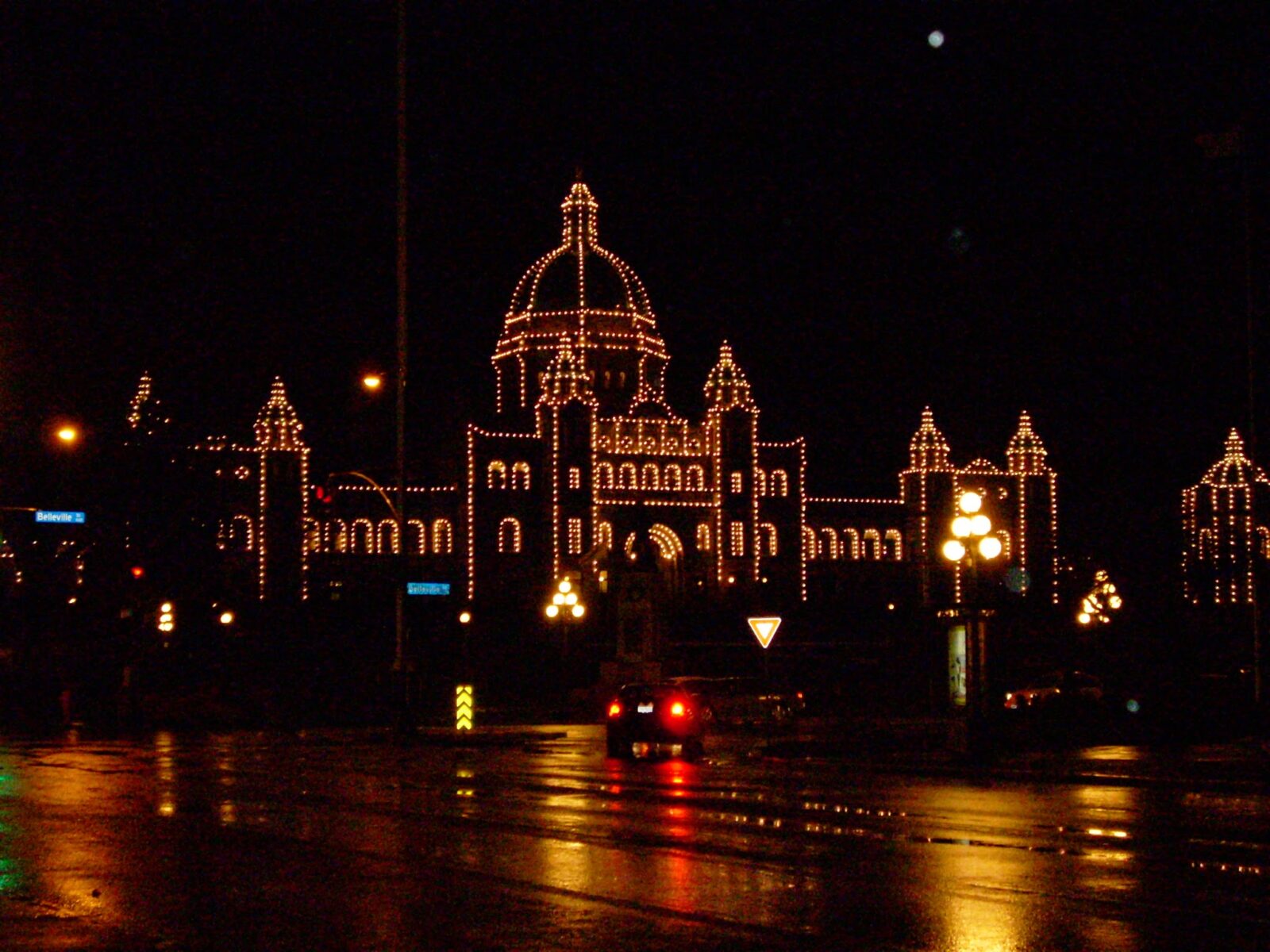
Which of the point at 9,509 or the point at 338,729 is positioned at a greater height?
the point at 9,509

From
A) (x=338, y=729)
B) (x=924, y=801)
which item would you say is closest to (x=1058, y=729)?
(x=924, y=801)

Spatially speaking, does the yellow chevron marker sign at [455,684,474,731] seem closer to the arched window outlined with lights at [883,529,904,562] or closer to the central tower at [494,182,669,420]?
the central tower at [494,182,669,420]

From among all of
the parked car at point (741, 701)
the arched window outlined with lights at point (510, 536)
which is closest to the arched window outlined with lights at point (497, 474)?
the arched window outlined with lights at point (510, 536)

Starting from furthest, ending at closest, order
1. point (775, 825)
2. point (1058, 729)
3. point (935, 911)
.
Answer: point (1058, 729), point (775, 825), point (935, 911)

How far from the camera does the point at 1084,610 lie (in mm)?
61250

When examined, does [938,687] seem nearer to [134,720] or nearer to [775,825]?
[134,720]

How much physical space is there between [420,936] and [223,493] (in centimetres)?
5523

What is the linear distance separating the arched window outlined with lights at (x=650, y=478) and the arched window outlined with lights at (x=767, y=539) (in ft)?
20.4

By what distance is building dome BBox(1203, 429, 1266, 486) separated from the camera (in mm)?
102375

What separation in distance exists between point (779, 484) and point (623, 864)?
88.7 meters

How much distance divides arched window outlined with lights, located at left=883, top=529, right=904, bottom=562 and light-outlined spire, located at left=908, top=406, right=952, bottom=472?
3932mm

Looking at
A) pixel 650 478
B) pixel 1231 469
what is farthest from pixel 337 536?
pixel 1231 469

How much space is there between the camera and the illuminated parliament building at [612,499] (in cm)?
9462

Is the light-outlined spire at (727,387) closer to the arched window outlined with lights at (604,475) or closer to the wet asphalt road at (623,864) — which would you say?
the arched window outlined with lights at (604,475)
